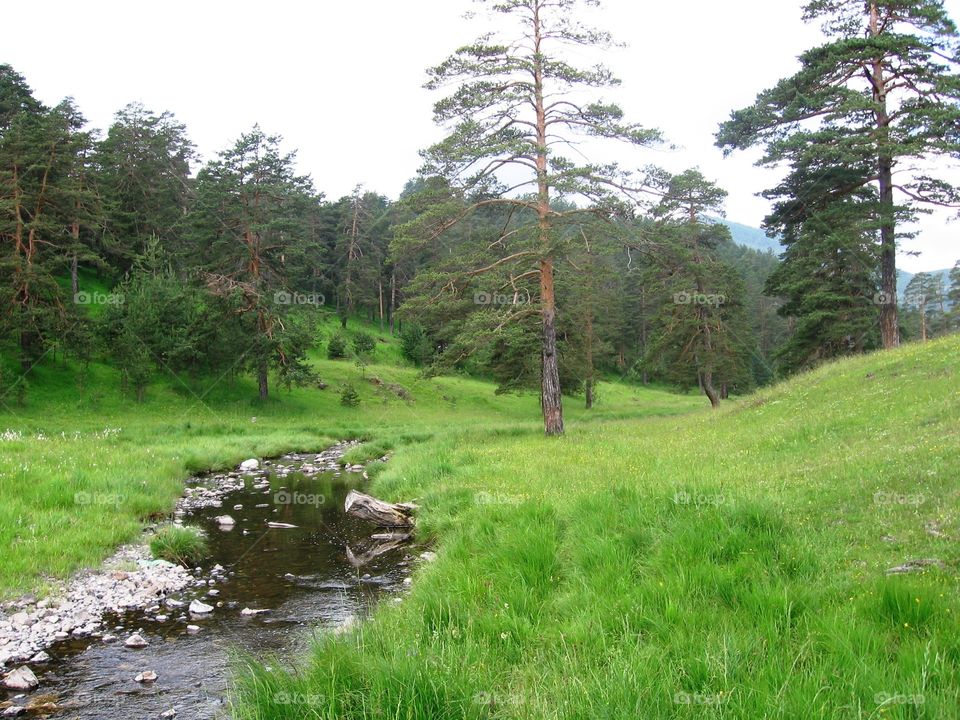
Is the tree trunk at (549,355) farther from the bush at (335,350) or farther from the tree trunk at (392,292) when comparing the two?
the tree trunk at (392,292)

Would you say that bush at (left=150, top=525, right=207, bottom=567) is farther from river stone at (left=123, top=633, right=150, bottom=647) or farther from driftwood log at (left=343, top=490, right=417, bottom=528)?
driftwood log at (left=343, top=490, right=417, bottom=528)

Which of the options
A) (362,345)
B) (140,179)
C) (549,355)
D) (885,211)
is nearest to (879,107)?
(885,211)

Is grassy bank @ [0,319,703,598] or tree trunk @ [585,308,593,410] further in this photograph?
tree trunk @ [585,308,593,410]

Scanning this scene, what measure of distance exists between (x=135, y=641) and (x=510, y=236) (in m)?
18.8

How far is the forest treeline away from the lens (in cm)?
2153

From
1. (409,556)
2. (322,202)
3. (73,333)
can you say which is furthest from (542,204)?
(322,202)

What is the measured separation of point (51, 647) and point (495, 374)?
3796 cm

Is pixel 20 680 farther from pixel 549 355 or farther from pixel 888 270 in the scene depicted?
pixel 888 270

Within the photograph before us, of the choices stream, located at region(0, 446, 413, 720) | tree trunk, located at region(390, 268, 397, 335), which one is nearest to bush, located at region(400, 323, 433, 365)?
tree trunk, located at region(390, 268, 397, 335)

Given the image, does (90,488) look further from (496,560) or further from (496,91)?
(496,91)

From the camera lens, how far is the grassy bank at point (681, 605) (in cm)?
443

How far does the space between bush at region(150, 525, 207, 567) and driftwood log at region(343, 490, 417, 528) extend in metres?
3.37

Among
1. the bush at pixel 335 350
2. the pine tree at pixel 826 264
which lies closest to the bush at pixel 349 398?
the bush at pixel 335 350

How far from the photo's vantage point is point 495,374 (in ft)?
147
